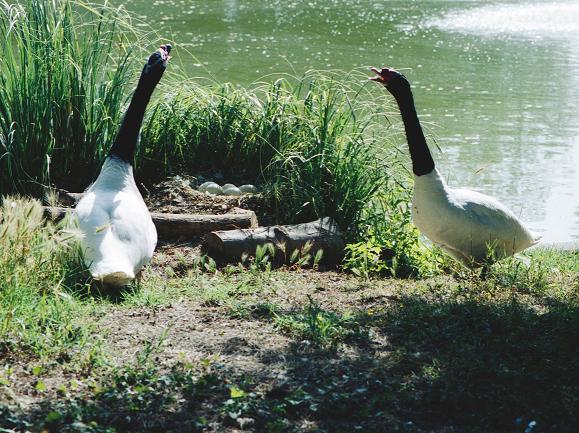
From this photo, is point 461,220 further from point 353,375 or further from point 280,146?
point 353,375

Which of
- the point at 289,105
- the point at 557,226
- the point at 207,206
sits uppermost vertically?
the point at 289,105

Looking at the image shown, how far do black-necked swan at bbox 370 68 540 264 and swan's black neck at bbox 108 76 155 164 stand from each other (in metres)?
2.15

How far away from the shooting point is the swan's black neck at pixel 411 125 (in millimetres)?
6609

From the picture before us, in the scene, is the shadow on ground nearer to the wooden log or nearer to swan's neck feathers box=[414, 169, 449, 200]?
swan's neck feathers box=[414, 169, 449, 200]

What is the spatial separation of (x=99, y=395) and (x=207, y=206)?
3614 mm

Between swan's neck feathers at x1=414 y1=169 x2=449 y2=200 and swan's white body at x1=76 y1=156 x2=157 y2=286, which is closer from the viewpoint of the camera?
swan's white body at x1=76 y1=156 x2=157 y2=286

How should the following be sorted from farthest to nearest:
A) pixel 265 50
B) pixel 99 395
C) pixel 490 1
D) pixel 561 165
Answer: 1. pixel 490 1
2. pixel 265 50
3. pixel 561 165
4. pixel 99 395

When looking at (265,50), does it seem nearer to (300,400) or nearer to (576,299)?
(576,299)

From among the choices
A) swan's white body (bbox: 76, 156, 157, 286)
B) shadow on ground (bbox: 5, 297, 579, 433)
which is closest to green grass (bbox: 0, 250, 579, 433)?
shadow on ground (bbox: 5, 297, 579, 433)

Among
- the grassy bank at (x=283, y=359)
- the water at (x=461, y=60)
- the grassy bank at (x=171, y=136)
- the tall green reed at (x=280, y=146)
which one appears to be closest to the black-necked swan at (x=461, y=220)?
the grassy bank at (x=171, y=136)

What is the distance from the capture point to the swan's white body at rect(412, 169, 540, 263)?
21.0 ft

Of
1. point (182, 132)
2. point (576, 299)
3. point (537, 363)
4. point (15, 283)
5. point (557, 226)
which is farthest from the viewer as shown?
point (557, 226)

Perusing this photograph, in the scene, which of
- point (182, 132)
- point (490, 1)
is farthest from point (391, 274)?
point (490, 1)

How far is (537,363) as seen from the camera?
4.33 meters
